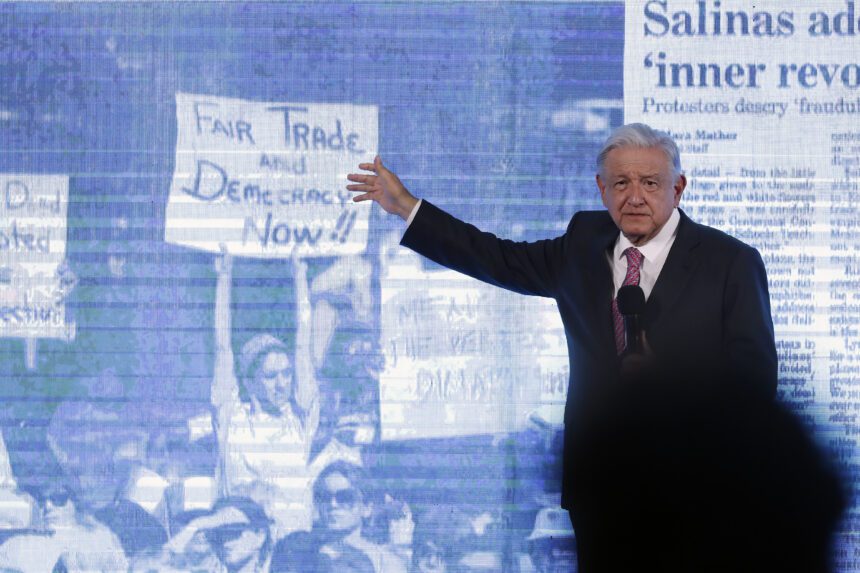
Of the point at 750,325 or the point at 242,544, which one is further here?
the point at 242,544

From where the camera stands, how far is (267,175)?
283cm

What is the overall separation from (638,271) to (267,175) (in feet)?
4.00

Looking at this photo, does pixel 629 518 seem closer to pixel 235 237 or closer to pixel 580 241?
pixel 580 241

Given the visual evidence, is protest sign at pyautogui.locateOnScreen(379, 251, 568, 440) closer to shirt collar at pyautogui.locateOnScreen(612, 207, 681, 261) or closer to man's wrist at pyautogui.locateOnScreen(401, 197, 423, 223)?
man's wrist at pyautogui.locateOnScreen(401, 197, 423, 223)

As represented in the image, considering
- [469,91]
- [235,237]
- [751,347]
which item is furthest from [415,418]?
[751,347]

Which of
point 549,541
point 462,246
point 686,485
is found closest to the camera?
point 686,485

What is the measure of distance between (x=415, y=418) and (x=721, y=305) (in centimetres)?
107

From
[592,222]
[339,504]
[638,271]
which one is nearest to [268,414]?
[339,504]

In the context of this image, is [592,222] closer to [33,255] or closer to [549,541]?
[549,541]

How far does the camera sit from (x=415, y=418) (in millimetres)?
2801

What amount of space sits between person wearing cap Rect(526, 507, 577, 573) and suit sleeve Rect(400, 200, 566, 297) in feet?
2.68

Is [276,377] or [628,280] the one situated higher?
[628,280]

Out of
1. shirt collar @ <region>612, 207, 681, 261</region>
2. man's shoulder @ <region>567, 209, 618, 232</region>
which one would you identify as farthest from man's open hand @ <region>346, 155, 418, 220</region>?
shirt collar @ <region>612, 207, 681, 261</region>

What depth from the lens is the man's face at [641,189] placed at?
2057 millimetres
